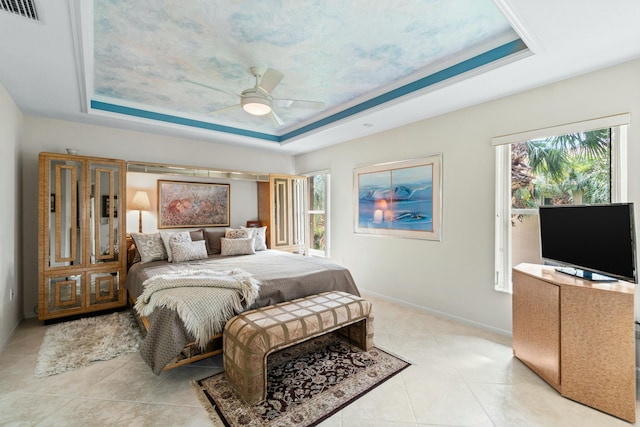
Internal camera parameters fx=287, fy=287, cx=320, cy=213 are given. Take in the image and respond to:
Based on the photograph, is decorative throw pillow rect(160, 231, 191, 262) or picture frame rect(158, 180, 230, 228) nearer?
decorative throw pillow rect(160, 231, 191, 262)

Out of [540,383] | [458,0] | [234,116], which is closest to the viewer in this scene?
[458,0]

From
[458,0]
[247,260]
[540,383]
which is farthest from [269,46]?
[540,383]

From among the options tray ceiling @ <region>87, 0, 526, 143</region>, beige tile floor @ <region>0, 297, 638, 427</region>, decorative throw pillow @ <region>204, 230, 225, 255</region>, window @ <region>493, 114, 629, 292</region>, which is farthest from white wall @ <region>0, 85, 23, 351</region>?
window @ <region>493, 114, 629, 292</region>

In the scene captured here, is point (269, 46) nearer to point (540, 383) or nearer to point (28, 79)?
point (28, 79)

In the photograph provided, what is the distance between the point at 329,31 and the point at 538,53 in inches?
60.7

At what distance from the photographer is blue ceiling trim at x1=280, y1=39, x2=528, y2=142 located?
223 cm

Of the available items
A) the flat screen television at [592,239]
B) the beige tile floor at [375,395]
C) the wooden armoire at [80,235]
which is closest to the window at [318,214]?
the beige tile floor at [375,395]

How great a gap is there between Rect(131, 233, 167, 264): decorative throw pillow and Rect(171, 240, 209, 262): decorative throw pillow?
0.18 metres

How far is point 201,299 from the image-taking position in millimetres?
2277

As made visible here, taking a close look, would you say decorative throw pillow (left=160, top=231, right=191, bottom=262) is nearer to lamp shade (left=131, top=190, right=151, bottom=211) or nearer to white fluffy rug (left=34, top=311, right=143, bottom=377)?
lamp shade (left=131, top=190, right=151, bottom=211)

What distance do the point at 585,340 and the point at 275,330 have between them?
2.09m

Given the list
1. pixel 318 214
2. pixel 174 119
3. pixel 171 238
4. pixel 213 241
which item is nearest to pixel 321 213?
pixel 318 214

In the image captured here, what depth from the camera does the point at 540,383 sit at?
214 centimetres

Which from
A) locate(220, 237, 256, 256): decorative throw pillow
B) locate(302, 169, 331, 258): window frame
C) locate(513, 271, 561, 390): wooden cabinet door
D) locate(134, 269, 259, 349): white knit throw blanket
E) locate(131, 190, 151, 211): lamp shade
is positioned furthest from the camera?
locate(302, 169, 331, 258): window frame
